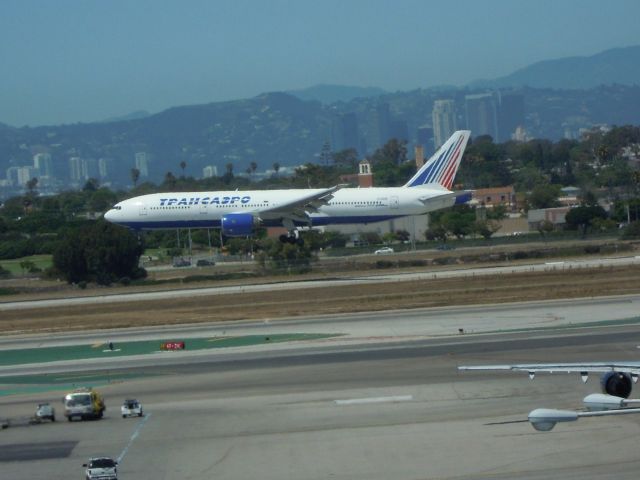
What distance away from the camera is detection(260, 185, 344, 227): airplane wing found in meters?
65.8

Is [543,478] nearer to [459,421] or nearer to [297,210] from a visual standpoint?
[459,421]

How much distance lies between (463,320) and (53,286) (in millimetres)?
36554

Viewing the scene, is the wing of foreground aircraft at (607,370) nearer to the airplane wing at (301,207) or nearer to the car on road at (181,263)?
the airplane wing at (301,207)

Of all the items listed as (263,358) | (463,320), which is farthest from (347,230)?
(263,358)

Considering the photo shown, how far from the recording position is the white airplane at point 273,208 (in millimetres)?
66625

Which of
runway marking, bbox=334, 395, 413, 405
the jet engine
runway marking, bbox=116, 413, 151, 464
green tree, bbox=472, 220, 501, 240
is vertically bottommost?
green tree, bbox=472, 220, 501, 240

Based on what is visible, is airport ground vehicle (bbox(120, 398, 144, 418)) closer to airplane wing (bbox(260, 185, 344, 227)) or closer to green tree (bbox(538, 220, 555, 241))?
airplane wing (bbox(260, 185, 344, 227))

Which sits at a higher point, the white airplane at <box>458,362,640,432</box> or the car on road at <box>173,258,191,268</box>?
the white airplane at <box>458,362,640,432</box>

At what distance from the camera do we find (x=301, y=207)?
66.8 meters

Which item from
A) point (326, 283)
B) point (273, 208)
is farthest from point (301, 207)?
point (326, 283)

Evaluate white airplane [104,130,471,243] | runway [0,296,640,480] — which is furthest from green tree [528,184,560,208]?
runway [0,296,640,480]

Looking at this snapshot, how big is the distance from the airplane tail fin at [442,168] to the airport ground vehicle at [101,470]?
177 feet

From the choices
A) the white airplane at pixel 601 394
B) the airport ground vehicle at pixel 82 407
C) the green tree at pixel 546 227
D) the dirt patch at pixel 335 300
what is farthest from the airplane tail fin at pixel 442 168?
the white airplane at pixel 601 394

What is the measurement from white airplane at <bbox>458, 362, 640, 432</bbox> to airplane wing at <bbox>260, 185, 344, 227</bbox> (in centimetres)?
4723
